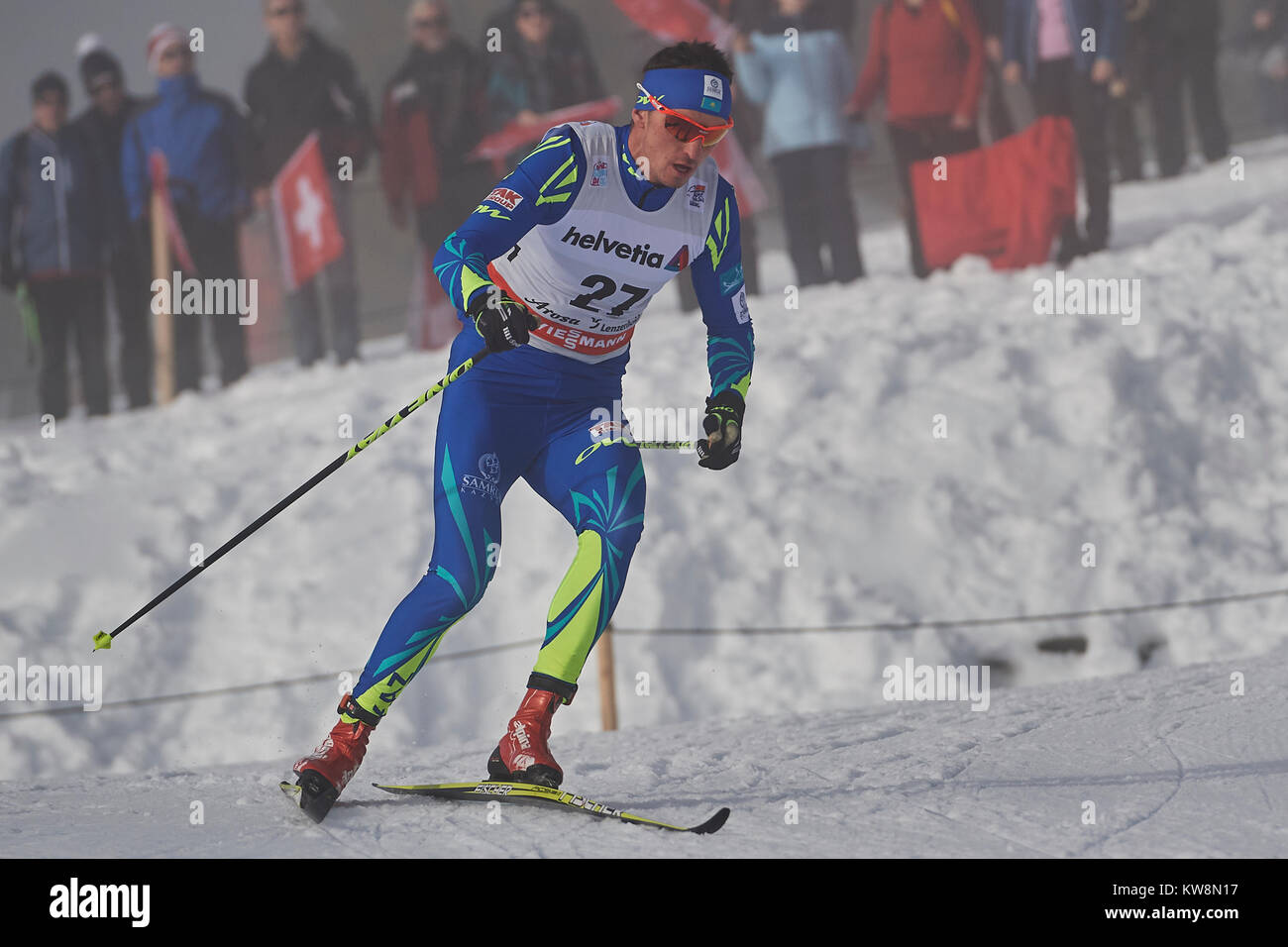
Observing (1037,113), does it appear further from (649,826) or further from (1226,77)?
(649,826)

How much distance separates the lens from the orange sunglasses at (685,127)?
3.68m

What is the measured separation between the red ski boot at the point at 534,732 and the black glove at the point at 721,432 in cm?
74

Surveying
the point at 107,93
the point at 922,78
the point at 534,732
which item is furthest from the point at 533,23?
the point at 534,732

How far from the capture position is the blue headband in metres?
3.66

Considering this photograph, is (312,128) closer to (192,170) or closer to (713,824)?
(192,170)

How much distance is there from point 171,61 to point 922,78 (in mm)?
5692

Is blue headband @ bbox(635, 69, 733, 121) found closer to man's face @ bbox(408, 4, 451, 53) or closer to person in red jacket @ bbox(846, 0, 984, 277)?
person in red jacket @ bbox(846, 0, 984, 277)

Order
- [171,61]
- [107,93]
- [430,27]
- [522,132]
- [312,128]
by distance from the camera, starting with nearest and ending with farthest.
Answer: [522,132] < [171,61] < [312,128] < [107,93] < [430,27]

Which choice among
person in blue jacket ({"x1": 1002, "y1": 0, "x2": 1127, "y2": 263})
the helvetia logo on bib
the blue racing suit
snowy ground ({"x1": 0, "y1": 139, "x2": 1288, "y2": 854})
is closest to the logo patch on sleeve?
the blue racing suit

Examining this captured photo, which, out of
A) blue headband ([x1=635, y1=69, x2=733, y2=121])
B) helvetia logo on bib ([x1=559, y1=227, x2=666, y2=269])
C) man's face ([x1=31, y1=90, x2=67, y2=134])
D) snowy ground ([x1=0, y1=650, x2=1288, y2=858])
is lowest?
snowy ground ([x1=0, y1=650, x2=1288, y2=858])

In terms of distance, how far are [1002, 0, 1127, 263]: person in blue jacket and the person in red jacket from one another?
34 centimetres

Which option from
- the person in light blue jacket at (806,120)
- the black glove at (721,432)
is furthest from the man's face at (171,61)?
the black glove at (721,432)

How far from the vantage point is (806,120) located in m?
10.4
